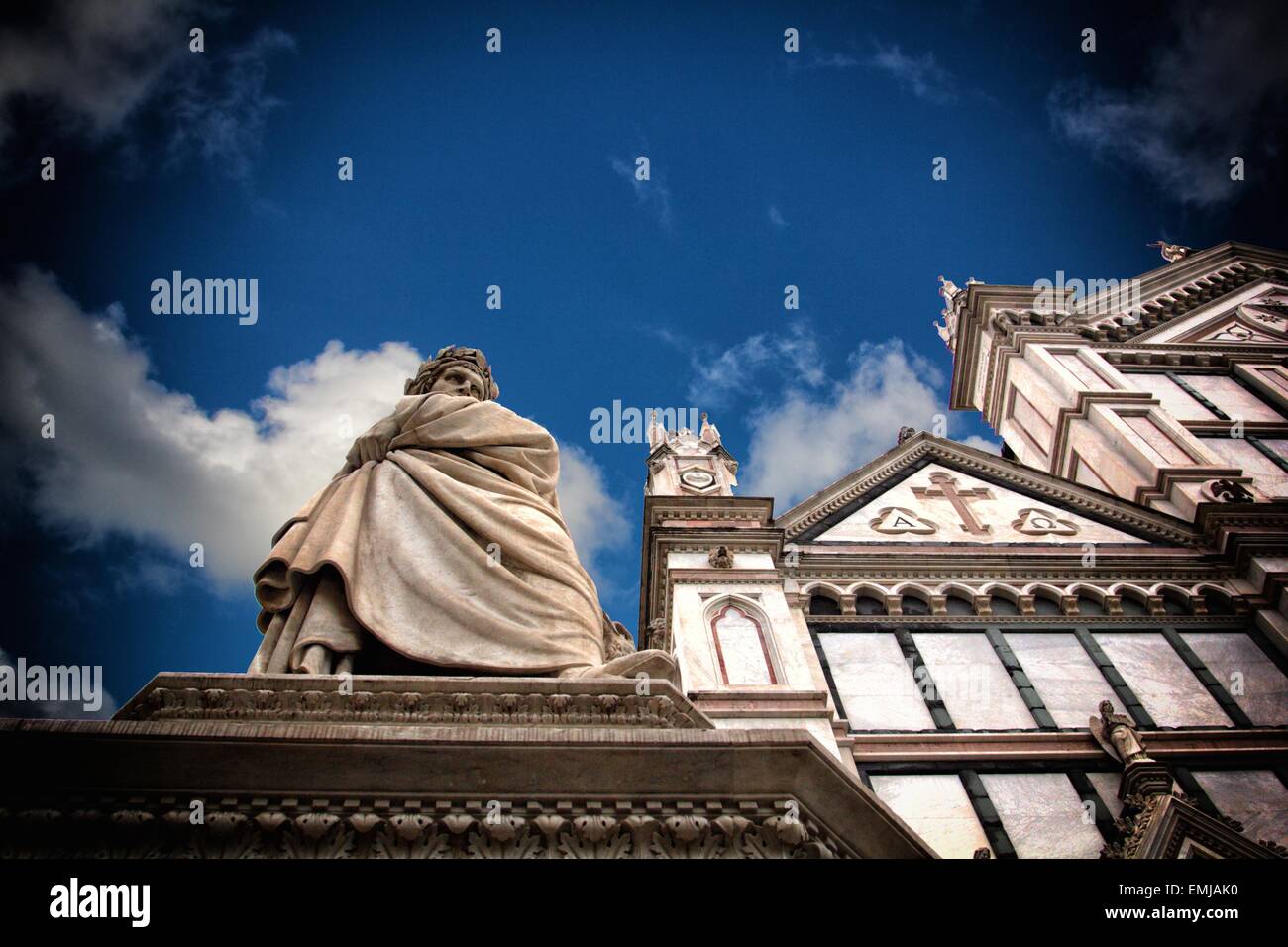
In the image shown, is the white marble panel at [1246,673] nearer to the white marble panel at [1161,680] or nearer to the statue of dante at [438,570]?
the white marble panel at [1161,680]

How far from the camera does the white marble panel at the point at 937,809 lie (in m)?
9.93

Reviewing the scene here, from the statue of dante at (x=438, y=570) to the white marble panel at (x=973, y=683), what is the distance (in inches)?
238

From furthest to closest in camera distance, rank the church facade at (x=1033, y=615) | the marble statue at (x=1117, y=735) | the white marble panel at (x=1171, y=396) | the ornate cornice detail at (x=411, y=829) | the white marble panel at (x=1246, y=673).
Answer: the white marble panel at (x=1171, y=396) → the white marble panel at (x=1246, y=673) → the marble statue at (x=1117, y=735) → the church facade at (x=1033, y=615) → the ornate cornice detail at (x=411, y=829)

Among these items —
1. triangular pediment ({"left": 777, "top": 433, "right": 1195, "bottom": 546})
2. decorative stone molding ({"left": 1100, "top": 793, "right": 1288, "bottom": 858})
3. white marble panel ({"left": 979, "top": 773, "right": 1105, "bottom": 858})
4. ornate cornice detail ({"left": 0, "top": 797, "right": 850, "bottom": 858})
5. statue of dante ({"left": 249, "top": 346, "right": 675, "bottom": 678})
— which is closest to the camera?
ornate cornice detail ({"left": 0, "top": 797, "right": 850, "bottom": 858})

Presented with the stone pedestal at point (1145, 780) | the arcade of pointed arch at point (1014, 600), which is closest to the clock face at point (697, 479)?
the arcade of pointed arch at point (1014, 600)

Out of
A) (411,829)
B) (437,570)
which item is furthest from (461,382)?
(411,829)

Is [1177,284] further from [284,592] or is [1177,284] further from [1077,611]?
[284,592]

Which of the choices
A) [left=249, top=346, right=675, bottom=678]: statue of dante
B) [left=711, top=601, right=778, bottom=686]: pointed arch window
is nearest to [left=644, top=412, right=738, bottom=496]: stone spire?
[left=711, top=601, right=778, bottom=686]: pointed arch window

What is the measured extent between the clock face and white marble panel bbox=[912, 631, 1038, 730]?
4394mm

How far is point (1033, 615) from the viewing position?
13844mm

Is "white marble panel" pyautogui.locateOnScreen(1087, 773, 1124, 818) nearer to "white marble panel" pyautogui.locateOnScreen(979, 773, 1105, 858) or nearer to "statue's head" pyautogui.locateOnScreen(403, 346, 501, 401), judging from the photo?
"white marble panel" pyautogui.locateOnScreen(979, 773, 1105, 858)

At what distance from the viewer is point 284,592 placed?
6.01m

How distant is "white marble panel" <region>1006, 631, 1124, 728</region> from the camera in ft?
39.4
